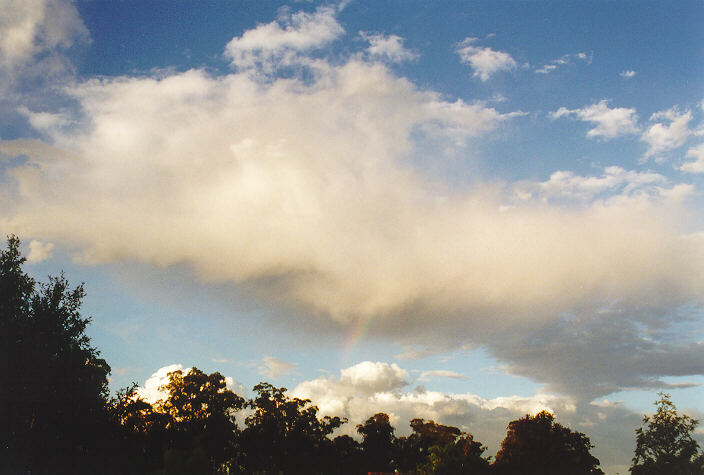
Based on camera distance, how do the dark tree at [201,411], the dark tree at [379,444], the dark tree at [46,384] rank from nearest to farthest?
the dark tree at [46,384] < the dark tree at [201,411] < the dark tree at [379,444]

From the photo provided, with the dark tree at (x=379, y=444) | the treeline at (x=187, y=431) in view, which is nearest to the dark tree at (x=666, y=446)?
the treeline at (x=187, y=431)

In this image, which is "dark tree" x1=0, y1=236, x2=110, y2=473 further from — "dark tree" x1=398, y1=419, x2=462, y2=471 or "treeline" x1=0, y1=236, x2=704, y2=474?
"dark tree" x1=398, y1=419, x2=462, y2=471

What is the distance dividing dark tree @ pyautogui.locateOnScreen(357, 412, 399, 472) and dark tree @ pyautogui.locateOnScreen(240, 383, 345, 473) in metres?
21.4

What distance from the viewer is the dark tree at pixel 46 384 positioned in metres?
30.5

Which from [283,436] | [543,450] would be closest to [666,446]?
[543,450]

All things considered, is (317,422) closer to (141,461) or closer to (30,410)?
(141,461)

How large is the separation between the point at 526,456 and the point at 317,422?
31755 mm

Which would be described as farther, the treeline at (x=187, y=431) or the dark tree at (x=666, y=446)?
the dark tree at (x=666, y=446)

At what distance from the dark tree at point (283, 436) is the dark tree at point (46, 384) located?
1651 inches

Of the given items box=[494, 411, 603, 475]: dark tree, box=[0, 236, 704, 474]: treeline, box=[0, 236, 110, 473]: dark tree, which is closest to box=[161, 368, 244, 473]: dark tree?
box=[0, 236, 704, 474]: treeline

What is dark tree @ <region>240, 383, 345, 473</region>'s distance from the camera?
73.6 m

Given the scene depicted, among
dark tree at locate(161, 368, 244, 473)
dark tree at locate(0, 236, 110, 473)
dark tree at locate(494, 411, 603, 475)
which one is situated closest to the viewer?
dark tree at locate(0, 236, 110, 473)

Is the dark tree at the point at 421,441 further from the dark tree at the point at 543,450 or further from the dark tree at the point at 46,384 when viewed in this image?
the dark tree at the point at 46,384

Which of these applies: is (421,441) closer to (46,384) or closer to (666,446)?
(666,446)
